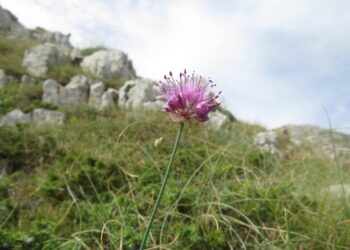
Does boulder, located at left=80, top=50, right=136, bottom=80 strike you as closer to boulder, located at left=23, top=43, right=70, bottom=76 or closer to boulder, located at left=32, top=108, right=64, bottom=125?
boulder, located at left=23, top=43, right=70, bottom=76

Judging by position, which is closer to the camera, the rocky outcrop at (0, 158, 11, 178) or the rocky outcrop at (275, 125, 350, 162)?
the rocky outcrop at (275, 125, 350, 162)

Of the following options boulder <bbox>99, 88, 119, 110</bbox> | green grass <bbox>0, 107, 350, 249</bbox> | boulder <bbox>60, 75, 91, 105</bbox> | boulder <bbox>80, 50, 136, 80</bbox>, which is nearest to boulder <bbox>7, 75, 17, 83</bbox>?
boulder <bbox>60, 75, 91, 105</bbox>

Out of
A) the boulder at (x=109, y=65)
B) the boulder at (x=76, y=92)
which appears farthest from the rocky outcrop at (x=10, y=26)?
the boulder at (x=76, y=92)

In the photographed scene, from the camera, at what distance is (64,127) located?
283 inches

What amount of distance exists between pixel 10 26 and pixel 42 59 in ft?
31.7

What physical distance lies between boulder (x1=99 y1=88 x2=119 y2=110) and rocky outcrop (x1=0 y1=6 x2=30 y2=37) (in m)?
10.9

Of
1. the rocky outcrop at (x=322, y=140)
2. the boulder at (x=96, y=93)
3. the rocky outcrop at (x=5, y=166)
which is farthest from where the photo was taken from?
the boulder at (x=96, y=93)

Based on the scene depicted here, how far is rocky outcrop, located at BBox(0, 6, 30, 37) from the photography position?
2122cm

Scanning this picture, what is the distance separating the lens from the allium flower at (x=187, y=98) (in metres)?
1.35

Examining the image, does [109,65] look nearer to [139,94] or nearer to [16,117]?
[139,94]

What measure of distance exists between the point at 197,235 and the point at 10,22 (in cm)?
2224

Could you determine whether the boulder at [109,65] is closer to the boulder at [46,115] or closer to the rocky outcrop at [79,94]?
the rocky outcrop at [79,94]

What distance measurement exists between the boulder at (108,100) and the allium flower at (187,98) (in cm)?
799

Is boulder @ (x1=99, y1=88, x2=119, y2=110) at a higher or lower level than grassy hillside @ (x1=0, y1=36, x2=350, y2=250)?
higher
